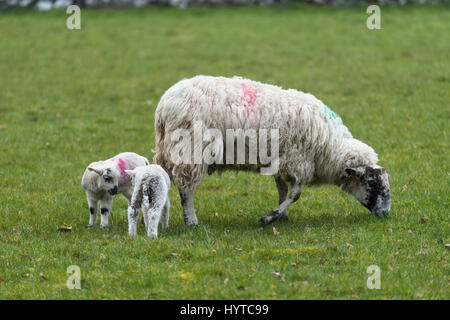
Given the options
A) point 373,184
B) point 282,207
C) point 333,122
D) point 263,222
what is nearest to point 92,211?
point 263,222

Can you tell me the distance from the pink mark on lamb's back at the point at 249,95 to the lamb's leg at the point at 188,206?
4.44 feet

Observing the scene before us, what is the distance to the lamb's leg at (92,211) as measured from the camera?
934 centimetres

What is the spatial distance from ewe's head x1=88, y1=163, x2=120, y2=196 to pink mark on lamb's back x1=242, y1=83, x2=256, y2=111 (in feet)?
6.28

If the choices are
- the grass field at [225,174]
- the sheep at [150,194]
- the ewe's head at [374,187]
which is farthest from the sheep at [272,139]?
the sheep at [150,194]

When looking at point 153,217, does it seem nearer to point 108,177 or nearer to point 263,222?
point 108,177

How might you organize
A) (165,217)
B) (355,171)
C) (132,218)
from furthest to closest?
(355,171), (165,217), (132,218)

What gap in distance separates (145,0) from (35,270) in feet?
72.3

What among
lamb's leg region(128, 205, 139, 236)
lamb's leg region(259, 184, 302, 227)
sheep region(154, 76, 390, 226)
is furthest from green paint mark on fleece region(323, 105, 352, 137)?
lamb's leg region(128, 205, 139, 236)

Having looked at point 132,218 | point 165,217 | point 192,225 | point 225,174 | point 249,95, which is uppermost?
point 249,95

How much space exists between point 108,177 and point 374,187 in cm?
361

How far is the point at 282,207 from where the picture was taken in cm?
952

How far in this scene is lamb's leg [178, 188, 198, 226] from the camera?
9.30 m

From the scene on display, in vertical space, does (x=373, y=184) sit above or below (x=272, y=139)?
below

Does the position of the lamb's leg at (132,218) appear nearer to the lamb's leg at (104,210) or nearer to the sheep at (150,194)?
the sheep at (150,194)
